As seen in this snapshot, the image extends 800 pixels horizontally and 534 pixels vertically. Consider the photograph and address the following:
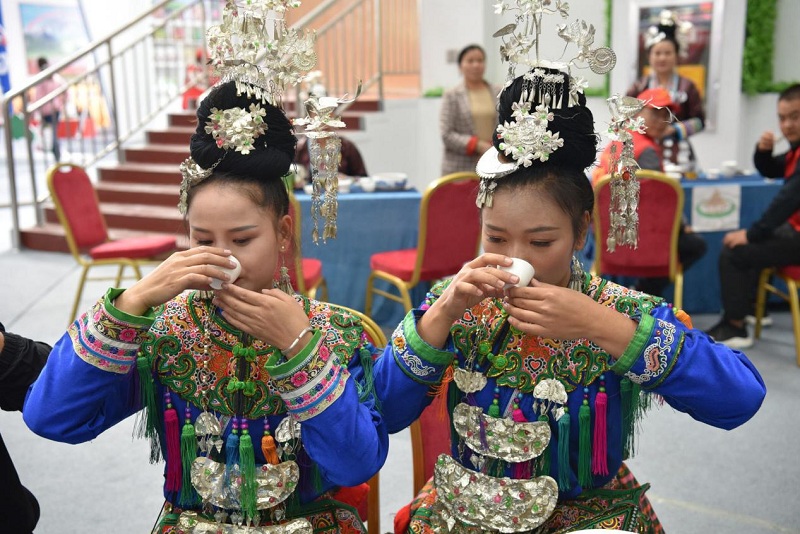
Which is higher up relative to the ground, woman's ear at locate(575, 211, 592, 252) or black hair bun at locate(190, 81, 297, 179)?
black hair bun at locate(190, 81, 297, 179)

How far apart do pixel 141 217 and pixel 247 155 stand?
5.68m

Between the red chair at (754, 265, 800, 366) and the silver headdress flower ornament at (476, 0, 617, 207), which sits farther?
the red chair at (754, 265, 800, 366)

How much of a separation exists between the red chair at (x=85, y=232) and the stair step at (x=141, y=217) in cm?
190

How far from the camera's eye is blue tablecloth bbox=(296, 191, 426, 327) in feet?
13.6

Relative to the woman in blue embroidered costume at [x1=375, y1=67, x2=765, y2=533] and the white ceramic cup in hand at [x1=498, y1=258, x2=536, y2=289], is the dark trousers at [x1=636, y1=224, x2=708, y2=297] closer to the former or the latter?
the woman in blue embroidered costume at [x1=375, y1=67, x2=765, y2=533]

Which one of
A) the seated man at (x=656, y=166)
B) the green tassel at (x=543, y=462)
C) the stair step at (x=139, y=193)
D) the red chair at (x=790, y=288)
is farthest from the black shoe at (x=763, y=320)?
the stair step at (x=139, y=193)

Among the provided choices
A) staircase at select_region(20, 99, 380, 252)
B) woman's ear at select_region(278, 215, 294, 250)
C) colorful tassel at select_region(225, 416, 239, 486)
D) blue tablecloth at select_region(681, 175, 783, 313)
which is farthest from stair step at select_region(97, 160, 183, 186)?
colorful tassel at select_region(225, 416, 239, 486)

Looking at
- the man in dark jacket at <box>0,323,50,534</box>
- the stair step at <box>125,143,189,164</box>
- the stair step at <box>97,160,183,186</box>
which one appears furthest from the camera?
the stair step at <box>125,143,189,164</box>

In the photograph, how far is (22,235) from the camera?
21.7 feet

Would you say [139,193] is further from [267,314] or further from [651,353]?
[651,353]

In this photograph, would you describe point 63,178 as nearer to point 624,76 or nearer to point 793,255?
point 793,255

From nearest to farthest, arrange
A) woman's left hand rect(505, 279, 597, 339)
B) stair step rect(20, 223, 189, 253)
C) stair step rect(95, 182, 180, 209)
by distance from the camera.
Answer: woman's left hand rect(505, 279, 597, 339), stair step rect(20, 223, 189, 253), stair step rect(95, 182, 180, 209)

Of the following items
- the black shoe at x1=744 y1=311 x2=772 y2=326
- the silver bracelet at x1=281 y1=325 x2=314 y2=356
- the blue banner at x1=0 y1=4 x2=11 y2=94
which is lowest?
the black shoe at x1=744 y1=311 x2=772 y2=326

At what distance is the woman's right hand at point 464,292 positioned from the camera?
118 cm
